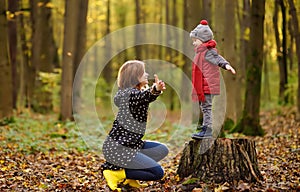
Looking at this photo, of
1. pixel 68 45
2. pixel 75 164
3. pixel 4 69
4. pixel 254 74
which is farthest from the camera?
pixel 68 45

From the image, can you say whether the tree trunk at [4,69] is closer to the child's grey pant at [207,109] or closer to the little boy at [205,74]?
the little boy at [205,74]

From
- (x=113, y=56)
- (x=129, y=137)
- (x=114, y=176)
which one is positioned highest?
(x=113, y=56)

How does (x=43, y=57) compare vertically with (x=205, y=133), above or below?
above

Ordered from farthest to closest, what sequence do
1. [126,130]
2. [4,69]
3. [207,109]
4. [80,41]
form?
[80,41] → [4,69] → [207,109] → [126,130]

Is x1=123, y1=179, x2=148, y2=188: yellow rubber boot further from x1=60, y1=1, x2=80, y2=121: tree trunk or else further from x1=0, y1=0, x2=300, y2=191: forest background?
x1=60, y1=1, x2=80, y2=121: tree trunk

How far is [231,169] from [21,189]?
3.12 m

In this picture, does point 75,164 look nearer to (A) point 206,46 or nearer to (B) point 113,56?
(A) point 206,46

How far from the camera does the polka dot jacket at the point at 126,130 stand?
6.54 meters

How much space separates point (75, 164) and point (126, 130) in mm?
3347

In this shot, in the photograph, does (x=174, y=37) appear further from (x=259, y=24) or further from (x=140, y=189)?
(x=140, y=189)

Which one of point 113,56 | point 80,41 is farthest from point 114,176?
point 80,41

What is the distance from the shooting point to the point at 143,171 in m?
6.68

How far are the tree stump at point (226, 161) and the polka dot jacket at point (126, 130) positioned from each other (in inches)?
37.9

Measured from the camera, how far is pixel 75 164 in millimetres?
9578
